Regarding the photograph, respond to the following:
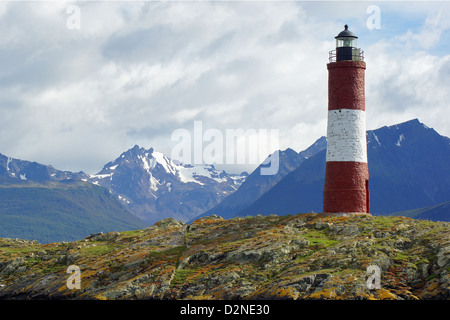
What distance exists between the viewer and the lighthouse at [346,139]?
71000mm

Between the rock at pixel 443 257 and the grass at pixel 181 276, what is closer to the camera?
the rock at pixel 443 257

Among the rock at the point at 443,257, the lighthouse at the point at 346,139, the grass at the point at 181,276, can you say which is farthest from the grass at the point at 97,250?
the rock at the point at 443,257

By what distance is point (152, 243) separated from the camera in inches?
2862

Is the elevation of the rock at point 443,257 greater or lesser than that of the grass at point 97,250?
lesser

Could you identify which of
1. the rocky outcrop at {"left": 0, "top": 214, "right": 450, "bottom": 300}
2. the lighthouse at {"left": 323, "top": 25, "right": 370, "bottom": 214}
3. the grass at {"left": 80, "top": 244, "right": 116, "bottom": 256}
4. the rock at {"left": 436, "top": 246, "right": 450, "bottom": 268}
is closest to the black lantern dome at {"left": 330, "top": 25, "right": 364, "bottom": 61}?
the lighthouse at {"left": 323, "top": 25, "right": 370, "bottom": 214}

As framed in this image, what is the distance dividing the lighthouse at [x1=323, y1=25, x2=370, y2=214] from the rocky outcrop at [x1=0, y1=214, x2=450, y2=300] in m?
2.49

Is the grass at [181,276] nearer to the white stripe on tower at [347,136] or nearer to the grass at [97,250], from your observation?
the grass at [97,250]

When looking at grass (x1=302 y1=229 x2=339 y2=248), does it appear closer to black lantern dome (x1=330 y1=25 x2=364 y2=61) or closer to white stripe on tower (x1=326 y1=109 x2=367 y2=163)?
white stripe on tower (x1=326 y1=109 x2=367 y2=163)

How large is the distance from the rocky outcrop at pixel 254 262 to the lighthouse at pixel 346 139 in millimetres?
2491
